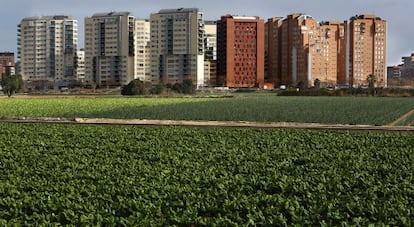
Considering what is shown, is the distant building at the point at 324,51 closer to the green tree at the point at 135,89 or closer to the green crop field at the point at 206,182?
the green tree at the point at 135,89

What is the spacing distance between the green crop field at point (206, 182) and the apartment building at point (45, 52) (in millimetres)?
133503

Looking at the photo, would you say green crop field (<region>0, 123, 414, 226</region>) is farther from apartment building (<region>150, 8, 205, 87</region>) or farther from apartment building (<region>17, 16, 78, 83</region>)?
apartment building (<region>17, 16, 78, 83</region>)

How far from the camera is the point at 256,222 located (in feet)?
28.7

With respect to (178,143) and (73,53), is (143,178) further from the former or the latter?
(73,53)

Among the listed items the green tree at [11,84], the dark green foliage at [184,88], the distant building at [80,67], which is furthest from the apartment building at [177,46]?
the green tree at [11,84]

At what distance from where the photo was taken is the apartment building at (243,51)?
130625mm

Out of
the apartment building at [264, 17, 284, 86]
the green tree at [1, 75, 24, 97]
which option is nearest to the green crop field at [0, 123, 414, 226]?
the green tree at [1, 75, 24, 97]

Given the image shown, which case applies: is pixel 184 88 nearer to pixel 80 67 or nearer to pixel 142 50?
pixel 142 50

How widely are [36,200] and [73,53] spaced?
14515 cm

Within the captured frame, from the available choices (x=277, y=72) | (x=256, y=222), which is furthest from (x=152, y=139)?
(x=277, y=72)

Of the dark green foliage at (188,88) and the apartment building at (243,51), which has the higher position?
the apartment building at (243,51)

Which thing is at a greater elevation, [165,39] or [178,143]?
[165,39]

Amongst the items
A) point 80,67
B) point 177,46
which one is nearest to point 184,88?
point 177,46

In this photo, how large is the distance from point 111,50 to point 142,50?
301 inches
